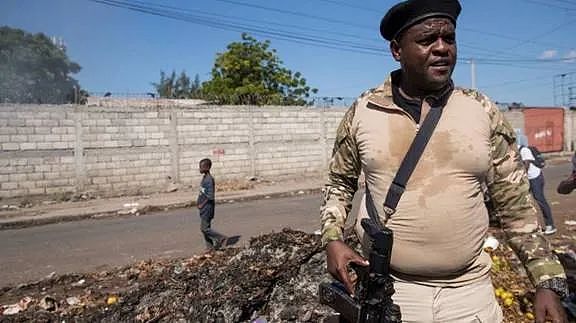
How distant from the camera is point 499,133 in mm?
1632

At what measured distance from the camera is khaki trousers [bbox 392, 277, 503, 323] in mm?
1579

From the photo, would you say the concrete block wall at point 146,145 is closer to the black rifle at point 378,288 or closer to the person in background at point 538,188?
the person in background at point 538,188

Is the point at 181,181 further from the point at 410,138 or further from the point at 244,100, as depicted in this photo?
the point at 410,138

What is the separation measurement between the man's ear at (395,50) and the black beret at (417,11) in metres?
0.04

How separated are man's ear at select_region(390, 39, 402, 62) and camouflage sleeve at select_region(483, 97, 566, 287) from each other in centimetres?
36

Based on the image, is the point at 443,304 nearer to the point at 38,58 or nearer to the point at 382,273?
the point at 382,273

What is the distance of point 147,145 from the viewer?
12984 mm

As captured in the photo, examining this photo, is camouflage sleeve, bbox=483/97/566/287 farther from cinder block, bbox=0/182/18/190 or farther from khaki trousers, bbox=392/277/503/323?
cinder block, bbox=0/182/18/190

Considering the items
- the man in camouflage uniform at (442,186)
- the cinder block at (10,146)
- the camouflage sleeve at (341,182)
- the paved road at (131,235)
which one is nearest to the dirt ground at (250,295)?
the camouflage sleeve at (341,182)

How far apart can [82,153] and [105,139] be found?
28.0 inches

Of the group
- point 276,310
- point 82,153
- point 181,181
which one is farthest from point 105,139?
point 276,310

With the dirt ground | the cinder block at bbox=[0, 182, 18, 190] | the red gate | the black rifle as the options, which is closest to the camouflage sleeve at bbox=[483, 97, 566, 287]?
the black rifle

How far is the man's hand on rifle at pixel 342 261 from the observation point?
1587mm

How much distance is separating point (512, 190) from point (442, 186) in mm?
320
